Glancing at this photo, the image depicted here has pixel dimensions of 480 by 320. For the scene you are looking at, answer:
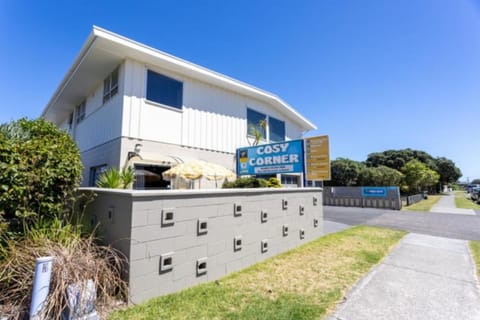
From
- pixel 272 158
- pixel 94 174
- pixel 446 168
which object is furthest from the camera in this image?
pixel 446 168

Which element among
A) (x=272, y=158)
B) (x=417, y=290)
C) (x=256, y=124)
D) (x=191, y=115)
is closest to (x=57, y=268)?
(x=417, y=290)

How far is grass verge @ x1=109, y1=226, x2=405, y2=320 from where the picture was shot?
122 inches

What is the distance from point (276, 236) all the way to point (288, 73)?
11856 mm

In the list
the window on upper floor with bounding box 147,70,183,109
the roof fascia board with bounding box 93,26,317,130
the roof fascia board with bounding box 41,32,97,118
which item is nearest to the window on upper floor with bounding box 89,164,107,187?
the window on upper floor with bounding box 147,70,183,109

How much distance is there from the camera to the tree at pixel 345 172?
3109 centimetres

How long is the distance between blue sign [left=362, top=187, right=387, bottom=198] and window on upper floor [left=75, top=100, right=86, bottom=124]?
898 inches

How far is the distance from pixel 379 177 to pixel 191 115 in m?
28.2

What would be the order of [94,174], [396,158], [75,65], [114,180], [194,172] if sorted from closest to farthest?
[114,180], [194,172], [75,65], [94,174], [396,158]

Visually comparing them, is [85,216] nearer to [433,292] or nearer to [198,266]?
[198,266]

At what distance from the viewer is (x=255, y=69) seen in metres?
14.6

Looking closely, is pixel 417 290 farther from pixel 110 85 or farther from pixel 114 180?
pixel 110 85

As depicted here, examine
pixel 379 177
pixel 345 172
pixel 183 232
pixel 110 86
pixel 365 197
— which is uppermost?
pixel 110 86

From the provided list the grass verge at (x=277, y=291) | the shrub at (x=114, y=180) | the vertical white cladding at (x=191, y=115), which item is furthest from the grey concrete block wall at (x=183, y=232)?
the vertical white cladding at (x=191, y=115)

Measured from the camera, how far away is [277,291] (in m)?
3.88
